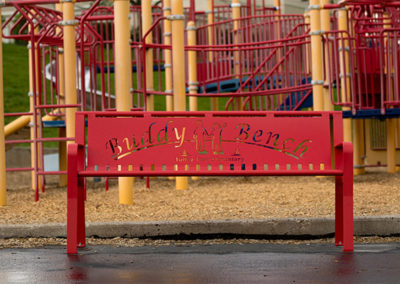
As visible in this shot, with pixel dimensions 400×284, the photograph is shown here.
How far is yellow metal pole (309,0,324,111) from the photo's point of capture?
12.9 meters

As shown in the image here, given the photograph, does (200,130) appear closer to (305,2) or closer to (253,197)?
(253,197)

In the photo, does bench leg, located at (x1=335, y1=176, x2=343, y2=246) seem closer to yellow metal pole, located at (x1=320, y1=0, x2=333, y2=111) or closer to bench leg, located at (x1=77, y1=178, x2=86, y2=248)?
bench leg, located at (x1=77, y1=178, x2=86, y2=248)

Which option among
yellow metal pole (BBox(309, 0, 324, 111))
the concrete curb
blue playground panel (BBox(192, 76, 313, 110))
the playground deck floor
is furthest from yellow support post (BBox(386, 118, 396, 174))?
the concrete curb

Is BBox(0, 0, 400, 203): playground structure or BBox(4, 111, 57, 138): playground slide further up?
BBox(0, 0, 400, 203): playground structure

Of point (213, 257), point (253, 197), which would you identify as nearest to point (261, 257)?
point (213, 257)

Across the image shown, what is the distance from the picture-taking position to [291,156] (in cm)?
751

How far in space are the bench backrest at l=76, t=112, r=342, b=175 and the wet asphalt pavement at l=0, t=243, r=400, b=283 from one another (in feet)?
2.35

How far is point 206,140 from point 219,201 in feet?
10.4

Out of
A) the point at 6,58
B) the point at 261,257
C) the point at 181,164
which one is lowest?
the point at 261,257

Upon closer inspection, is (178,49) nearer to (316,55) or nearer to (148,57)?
(148,57)

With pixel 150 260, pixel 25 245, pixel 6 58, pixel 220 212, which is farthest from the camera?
pixel 6 58

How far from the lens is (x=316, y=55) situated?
12945 mm

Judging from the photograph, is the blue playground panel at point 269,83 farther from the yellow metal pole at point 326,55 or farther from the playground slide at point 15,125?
the playground slide at point 15,125

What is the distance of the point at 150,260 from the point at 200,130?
1.34m
